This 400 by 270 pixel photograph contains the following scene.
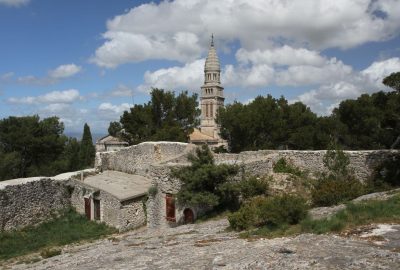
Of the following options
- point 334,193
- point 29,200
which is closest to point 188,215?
point 334,193

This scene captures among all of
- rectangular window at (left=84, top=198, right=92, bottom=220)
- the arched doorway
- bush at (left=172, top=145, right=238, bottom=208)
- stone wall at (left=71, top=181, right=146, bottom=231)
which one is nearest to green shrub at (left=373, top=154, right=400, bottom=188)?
bush at (left=172, top=145, right=238, bottom=208)

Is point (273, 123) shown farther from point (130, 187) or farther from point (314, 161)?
point (130, 187)

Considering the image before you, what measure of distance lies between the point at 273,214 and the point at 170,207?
691 cm

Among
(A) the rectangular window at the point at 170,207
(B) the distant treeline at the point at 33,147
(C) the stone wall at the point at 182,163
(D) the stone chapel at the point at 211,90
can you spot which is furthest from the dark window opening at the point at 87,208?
(D) the stone chapel at the point at 211,90

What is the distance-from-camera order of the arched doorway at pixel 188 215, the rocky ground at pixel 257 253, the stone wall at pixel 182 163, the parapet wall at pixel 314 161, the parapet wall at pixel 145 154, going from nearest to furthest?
the rocky ground at pixel 257 253 → the arched doorway at pixel 188 215 → the stone wall at pixel 182 163 → the parapet wall at pixel 314 161 → the parapet wall at pixel 145 154

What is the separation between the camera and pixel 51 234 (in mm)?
19016

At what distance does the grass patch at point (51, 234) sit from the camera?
17.0 meters

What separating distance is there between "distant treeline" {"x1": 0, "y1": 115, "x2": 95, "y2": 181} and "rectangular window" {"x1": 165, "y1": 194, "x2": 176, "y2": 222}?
23732 millimetres

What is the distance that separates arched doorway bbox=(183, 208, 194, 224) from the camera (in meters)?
15.8

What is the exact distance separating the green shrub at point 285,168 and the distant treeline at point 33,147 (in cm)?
2441

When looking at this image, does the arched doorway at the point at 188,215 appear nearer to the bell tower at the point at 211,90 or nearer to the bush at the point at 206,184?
the bush at the point at 206,184

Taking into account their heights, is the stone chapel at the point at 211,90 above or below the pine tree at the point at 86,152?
above

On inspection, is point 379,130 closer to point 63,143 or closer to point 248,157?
point 248,157

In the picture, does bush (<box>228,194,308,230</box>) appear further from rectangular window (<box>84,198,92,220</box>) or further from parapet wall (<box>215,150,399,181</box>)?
rectangular window (<box>84,198,92,220</box>)
